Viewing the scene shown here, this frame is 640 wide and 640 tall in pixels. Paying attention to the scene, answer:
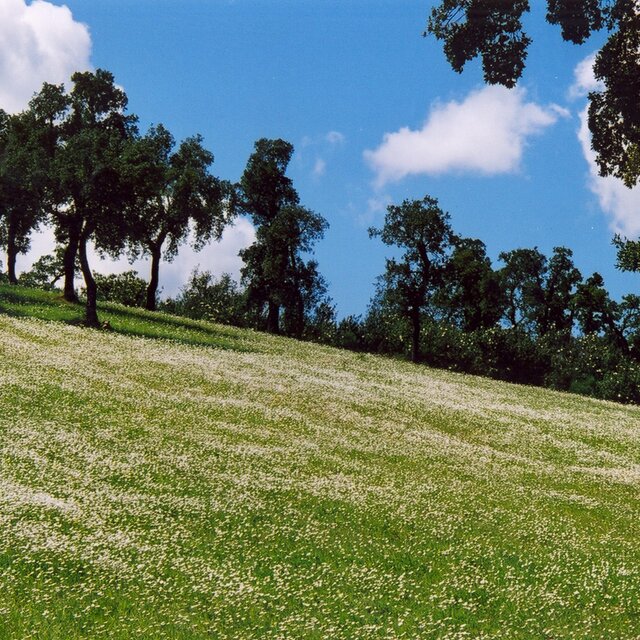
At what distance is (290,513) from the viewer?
668 inches

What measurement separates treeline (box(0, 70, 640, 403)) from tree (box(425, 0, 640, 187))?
33568mm

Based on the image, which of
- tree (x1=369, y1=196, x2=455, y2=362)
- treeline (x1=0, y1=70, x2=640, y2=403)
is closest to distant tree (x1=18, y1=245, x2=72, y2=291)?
treeline (x1=0, y1=70, x2=640, y2=403)

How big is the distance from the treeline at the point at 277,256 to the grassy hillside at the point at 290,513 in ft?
66.3

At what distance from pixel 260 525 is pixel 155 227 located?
59.2 metres

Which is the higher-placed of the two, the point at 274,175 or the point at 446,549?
the point at 274,175

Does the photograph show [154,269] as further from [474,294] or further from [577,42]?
[577,42]

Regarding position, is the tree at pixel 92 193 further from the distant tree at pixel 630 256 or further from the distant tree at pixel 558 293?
the distant tree at pixel 558 293

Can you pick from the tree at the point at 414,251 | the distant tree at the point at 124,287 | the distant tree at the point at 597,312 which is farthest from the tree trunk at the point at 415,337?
the distant tree at the point at 124,287

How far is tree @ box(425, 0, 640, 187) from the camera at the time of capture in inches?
747

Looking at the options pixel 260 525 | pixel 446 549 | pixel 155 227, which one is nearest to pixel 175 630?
pixel 260 525

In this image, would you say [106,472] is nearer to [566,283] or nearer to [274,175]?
[274,175]

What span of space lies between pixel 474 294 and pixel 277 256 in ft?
102

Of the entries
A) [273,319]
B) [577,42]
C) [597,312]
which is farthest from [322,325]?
[577,42]

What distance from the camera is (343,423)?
2955 cm
